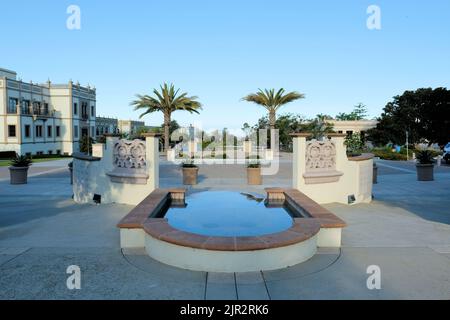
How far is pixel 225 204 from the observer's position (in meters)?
10.8

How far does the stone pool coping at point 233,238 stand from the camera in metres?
6.10

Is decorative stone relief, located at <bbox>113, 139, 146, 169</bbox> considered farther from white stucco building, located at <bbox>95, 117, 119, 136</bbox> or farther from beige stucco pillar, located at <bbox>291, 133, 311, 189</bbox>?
white stucco building, located at <bbox>95, 117, 119, 136</bbox>

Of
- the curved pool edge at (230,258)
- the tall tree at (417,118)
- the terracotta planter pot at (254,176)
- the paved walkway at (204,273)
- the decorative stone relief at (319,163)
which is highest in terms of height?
the tall tree at (417,118)

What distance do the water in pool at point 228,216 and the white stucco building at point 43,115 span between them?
144 ft

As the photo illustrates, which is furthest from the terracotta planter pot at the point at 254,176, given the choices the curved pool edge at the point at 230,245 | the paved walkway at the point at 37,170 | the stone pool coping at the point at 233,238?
the paved walkway at the point at 37,170

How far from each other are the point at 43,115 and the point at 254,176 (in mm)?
45832

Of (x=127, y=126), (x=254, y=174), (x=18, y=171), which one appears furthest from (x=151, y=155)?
(x=127, y=126)

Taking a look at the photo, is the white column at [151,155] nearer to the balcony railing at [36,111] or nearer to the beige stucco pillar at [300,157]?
the beige stucco pillar at [300,157]

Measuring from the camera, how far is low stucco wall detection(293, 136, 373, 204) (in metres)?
12.0

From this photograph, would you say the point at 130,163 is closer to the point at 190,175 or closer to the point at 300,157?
the point at 190,175

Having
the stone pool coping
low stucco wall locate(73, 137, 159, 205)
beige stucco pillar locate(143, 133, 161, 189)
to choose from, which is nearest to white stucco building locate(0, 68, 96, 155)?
low stucco wall locate(73, 137, 159, 205)

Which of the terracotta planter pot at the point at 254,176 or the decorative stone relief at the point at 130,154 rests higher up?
the decorative stone relief at the point at 130,154

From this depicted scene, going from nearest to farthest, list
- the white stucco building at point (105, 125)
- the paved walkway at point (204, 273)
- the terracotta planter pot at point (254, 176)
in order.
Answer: the paved walkway at point (204, 273) < the terracotta planter pot at point (254, 176) < the white stucco building at point (105, 125)
